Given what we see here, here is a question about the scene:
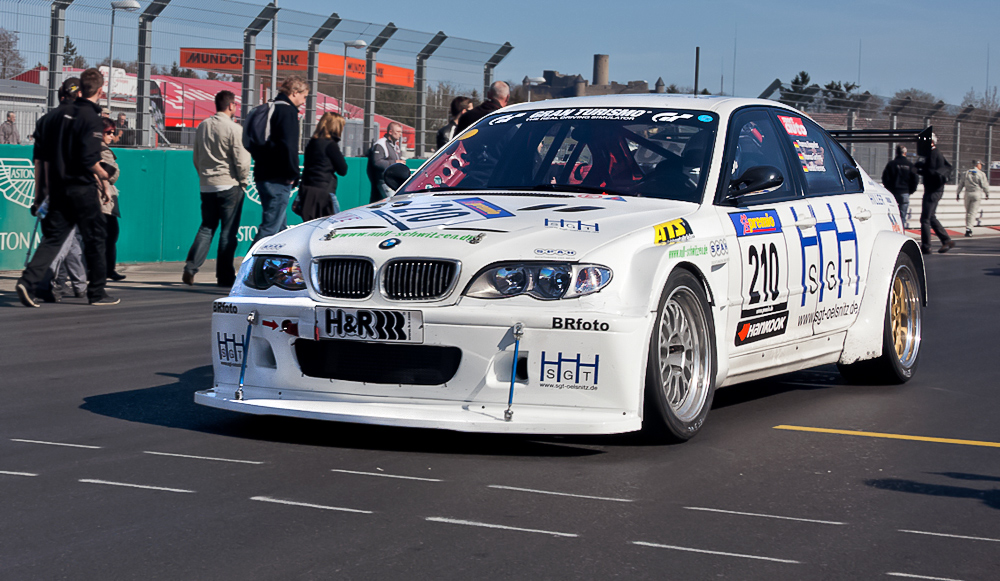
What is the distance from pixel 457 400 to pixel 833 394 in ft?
9.21

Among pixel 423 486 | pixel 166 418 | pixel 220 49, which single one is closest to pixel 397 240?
pixel 423 486

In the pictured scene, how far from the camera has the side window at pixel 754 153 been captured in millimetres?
6258

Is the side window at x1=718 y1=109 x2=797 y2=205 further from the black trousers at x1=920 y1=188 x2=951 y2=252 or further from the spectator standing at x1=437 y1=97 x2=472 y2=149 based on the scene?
the black trousers at x1=920 y1=188 x2=951 y2=252

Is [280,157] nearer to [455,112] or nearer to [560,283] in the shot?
[455,112]

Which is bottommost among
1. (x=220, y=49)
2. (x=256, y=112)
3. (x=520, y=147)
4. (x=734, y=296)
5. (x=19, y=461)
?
(x=19, y=461)

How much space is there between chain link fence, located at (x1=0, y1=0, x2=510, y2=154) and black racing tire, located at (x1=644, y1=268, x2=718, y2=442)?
34.4 feet

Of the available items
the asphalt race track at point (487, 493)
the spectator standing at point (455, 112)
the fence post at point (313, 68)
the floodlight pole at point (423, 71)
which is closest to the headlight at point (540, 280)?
the asphalt race track at point (487, 493)

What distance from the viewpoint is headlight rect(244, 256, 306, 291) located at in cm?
538

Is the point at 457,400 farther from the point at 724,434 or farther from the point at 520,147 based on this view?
the point at 520,147

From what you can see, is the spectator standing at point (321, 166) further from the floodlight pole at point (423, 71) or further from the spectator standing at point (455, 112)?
the floodlight pole at point (423, 71)

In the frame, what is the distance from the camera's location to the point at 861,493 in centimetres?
464

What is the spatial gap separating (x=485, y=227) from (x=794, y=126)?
2.61 metres

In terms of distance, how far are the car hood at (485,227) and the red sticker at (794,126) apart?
4.75 feet

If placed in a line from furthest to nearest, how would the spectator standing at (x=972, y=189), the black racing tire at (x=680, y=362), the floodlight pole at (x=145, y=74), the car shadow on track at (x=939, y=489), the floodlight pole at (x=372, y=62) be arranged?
the spectator standing at (x=972, y=189) < the floodlight pole at (x=372, y=62) < the floodlight pole at (x=145, y=74) < the black racing tire at (x=680, y=362) < the car shadow on track at (x=939, y=489)
